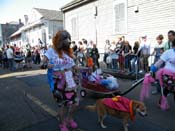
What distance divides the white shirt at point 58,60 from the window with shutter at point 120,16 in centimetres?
945

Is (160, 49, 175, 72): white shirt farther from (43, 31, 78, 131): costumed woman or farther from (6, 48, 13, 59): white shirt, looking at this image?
(6, 48, 13, 59): white shirt

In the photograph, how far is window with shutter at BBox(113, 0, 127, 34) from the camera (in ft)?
41.2

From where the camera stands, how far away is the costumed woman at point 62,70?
3666 mm

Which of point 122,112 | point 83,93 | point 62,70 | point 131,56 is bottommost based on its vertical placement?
point 83,93

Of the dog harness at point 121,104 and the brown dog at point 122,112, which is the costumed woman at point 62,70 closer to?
the brown dog at point 122,112

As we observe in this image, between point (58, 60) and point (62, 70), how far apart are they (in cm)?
20

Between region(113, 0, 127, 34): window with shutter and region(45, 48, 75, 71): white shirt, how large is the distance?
31.0 ft

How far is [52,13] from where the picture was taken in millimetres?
32875

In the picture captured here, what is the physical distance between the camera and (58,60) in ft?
12.0

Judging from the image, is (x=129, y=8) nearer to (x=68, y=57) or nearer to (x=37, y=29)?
(x=68, y=57)

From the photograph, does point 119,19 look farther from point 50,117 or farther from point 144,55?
point 50,117

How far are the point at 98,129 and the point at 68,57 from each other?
1.53m

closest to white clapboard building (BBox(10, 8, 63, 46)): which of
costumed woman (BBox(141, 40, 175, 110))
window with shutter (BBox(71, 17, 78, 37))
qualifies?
window with shutter (BBox(71, 17, 78, 37))

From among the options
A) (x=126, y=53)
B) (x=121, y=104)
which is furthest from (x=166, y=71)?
(x=126, y=53)
